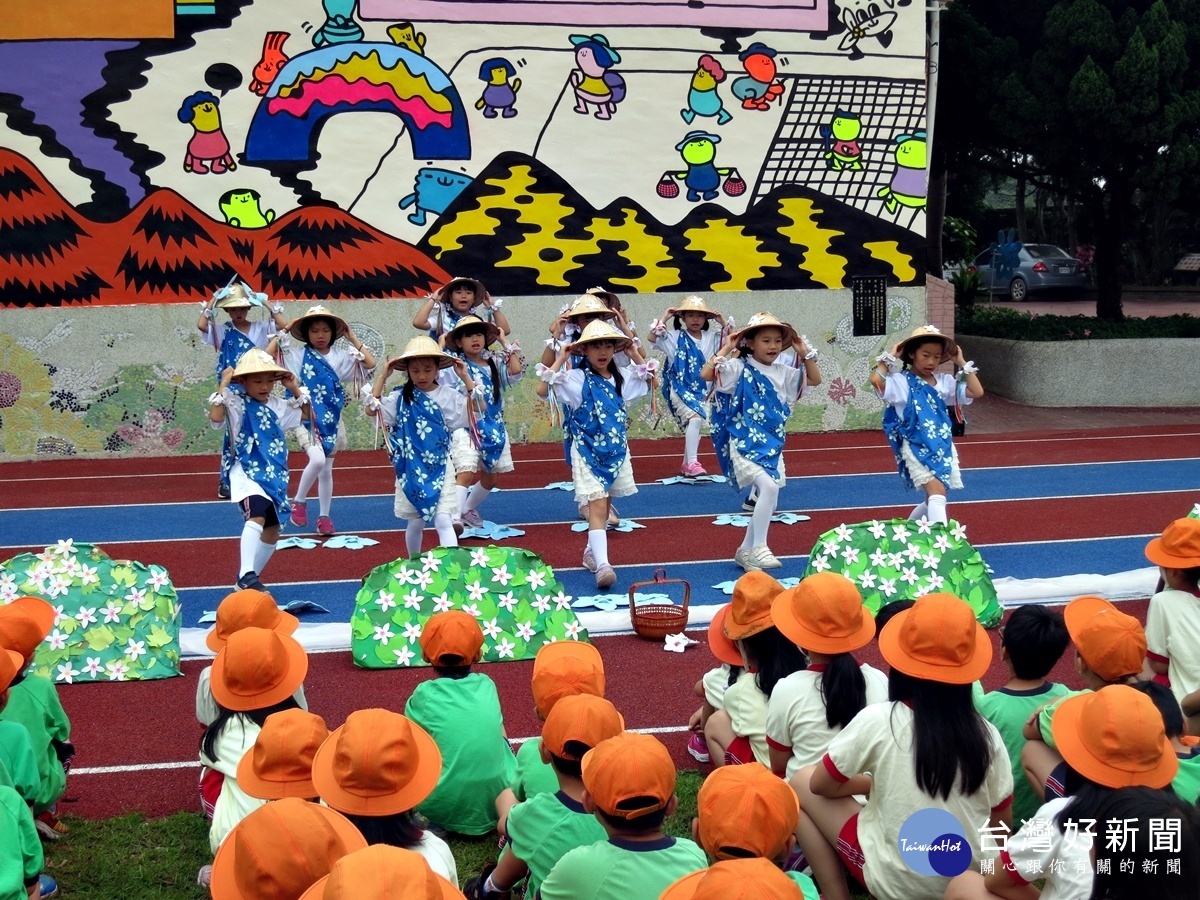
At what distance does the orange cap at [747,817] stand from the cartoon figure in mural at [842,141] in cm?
1368

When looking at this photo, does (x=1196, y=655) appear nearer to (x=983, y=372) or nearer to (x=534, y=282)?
(x=534, y=282)

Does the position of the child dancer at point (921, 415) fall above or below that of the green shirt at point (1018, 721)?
above

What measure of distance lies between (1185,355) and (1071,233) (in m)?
21.7

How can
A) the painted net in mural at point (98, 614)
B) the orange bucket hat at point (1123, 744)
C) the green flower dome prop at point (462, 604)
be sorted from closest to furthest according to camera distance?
the orange bucket hat at point (1123, 744) < the painted net in mural at point (98, 614) < the green flower dome prop at point (462, 604)

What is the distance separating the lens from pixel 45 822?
16.0 ft

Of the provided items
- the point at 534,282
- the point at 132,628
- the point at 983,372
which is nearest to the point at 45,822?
the point at 132,628

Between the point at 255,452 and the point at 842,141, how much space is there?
32.6ft

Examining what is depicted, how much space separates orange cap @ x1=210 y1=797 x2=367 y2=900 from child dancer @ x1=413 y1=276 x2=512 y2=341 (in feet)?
26.3

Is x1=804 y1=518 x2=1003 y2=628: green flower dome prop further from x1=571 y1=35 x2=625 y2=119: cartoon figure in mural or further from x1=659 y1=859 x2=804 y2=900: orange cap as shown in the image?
x1=571 y1=35 x2=625 y2=119: cartoon figure in mural

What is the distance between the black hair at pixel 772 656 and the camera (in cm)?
473

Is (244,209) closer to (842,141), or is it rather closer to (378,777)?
(842,141)

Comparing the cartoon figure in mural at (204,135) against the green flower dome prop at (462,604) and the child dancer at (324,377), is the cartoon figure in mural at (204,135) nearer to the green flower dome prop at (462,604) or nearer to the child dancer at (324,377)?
the child dancer at (324,377)

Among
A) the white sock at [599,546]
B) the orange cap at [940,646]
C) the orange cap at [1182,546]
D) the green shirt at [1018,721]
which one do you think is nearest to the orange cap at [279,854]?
the orange cap at [940,646]

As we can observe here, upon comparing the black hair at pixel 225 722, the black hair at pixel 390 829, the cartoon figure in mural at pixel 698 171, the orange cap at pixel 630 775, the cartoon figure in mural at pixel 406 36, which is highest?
the cartoon figure in mural at pixel 406 36
